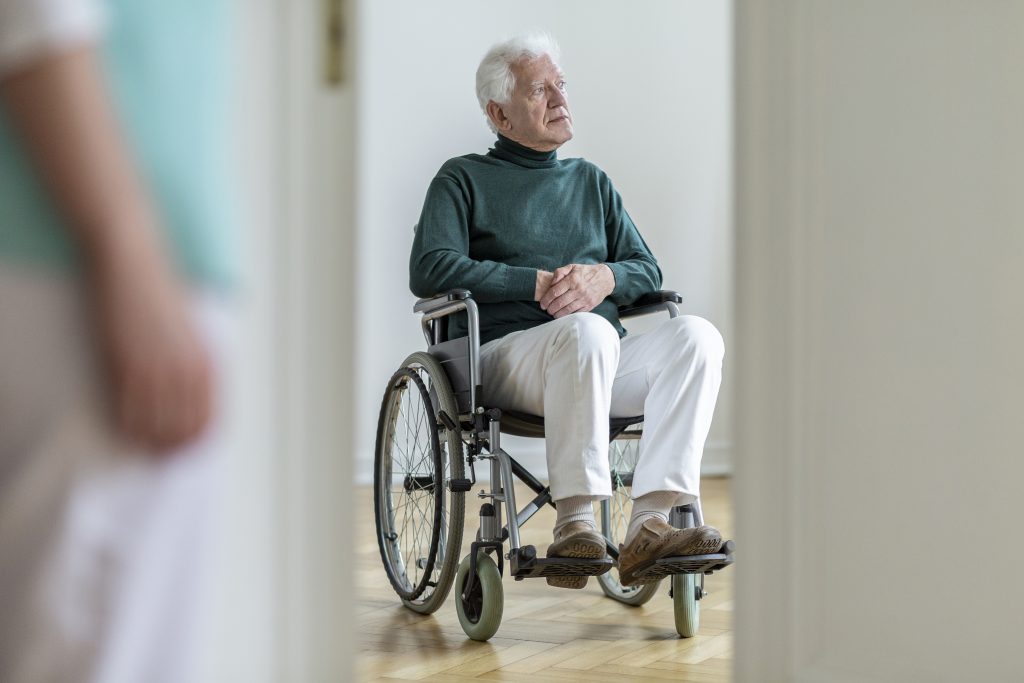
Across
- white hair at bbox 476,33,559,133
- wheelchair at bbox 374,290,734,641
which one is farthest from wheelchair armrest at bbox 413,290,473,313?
white hair at bbox 476,33,559,133

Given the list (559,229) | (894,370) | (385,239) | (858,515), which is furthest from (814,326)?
(385,239)

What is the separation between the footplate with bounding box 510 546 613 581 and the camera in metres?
1.74

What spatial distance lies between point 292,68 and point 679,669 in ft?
4.05

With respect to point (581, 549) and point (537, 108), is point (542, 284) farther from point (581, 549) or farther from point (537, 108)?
point (581, 549)

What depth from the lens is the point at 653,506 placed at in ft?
5.90

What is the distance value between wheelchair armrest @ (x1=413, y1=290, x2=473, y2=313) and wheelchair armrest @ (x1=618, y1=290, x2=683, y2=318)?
346 millimetres

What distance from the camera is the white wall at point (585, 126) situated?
166 inches

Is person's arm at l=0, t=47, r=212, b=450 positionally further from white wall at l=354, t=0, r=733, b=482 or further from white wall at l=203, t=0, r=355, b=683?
white wall at l=354, t=0, r=733, b=482

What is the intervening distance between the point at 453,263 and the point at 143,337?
127 centimetres

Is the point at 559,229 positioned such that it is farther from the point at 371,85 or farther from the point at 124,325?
the point at 371,85

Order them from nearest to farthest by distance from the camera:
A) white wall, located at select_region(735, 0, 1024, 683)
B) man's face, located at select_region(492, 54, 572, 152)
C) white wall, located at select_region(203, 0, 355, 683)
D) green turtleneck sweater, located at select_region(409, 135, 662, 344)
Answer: white wall, located at select_region(203, 0, 355, 683) < white wall, located at select_region(735, 0, 1024, 683) < green turtleneck sweater, located at select_region(409, 135, 662, 344) < man's face, located at select_region(492, 54, 572, 152)

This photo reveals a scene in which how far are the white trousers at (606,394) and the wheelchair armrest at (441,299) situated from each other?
124mm

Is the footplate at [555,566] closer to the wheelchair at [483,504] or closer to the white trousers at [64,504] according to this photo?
the wheelchair at [483,504]

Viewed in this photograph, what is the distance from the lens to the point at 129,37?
78cm
